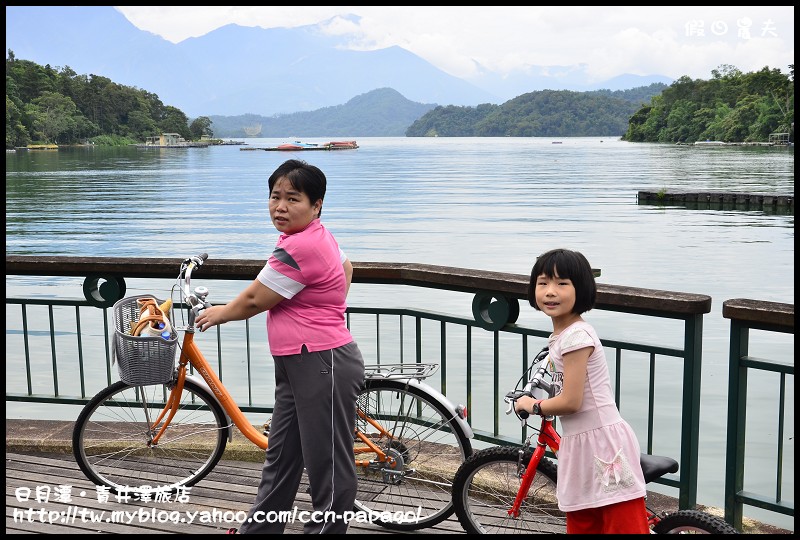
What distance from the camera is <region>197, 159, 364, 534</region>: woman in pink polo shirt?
360 cm

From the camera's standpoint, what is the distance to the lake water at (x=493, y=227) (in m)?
33.7

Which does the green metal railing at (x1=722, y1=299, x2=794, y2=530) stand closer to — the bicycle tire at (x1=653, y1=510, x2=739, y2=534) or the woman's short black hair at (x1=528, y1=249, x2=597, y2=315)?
the bicycle tire at (x1=653, y1=510, x2=739, y2=534)

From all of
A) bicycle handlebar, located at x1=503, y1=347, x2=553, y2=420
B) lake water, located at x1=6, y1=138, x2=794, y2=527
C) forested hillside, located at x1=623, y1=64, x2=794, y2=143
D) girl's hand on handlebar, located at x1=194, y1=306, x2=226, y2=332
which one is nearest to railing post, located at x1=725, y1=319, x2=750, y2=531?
bicycle handlebar, located at x1=503, y1=347, x2=553, y2=420

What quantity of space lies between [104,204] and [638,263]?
54.1m

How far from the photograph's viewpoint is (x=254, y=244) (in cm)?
5372

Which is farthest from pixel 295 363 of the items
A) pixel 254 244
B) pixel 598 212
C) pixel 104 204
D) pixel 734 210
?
pixel 104 204

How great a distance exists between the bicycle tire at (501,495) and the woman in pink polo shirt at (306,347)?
539mm

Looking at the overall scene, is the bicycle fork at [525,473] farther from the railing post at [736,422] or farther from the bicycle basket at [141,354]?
the bicycle basket at [141,354]

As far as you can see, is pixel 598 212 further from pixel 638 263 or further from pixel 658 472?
pixel 658 472

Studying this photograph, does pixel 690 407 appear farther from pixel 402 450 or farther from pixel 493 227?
pixel 493 227

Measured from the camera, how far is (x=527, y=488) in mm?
3771

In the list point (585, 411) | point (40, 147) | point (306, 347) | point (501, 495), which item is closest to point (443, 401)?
point (501, 495)

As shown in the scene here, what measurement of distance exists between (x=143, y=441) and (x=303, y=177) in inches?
80.7

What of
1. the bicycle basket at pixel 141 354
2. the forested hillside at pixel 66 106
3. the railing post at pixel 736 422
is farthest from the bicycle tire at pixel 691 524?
the forested hillside at pixel 66 106
